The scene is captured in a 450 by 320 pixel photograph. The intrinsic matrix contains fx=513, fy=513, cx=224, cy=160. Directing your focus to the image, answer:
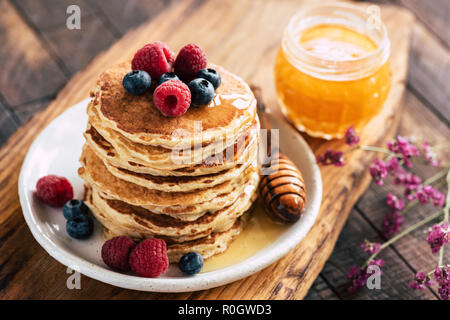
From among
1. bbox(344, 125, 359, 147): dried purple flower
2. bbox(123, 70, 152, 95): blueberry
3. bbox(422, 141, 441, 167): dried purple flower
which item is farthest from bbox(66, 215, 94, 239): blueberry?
bbox(422, 141, 441, 167): dried purple flower

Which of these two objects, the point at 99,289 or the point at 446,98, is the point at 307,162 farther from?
the point at 446,98

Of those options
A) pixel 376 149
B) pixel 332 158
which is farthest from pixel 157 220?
pixel 376 149

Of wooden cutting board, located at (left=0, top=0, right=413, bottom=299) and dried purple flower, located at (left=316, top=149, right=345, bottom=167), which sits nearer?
wooden cutting board, located at (left=0, top=0, right=413, bottom=299)

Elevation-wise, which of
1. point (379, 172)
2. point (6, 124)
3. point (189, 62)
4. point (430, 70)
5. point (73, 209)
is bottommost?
point (430, 70)

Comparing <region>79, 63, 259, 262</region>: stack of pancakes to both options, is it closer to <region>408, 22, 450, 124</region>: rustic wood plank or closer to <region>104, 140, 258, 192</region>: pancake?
<region>104, 140, 258, 192</region>: pancake

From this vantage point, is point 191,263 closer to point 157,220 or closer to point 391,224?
point 157,220

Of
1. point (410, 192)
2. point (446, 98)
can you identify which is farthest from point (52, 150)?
point (446, 98)

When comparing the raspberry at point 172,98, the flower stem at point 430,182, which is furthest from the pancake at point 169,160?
the flower stem at point 430,182
